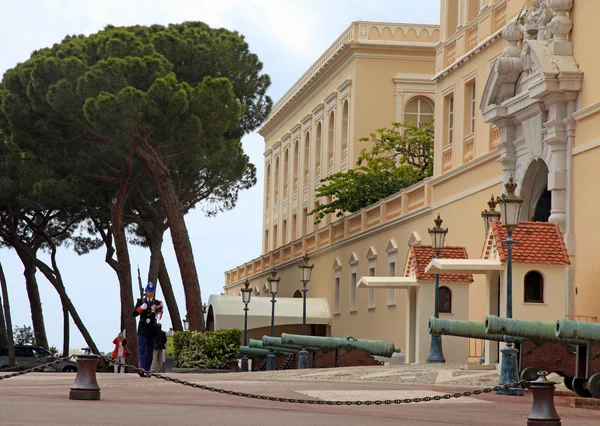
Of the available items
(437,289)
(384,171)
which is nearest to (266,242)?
(384,171)

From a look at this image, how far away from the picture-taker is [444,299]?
2959 cm

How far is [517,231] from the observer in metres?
24.5

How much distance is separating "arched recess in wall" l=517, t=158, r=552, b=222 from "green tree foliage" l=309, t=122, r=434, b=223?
17193mm

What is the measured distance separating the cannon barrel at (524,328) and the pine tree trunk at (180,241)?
21623 millimetres

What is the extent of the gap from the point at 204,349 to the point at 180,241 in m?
Result: 5.44

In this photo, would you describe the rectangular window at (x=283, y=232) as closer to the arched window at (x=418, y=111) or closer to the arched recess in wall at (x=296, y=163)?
the arched recess in wall at (x=296, y=163)

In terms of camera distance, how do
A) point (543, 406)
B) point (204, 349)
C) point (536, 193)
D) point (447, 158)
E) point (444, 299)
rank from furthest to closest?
point (447, 158) → point (204, 349) → point (444, 299) → point (536, 193) → point (543, 406)

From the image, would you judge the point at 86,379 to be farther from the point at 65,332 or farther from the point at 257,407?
the point at 65,332

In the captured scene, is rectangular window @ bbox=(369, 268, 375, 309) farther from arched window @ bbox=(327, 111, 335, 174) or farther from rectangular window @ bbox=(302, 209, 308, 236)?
rectangular window @ bbox=(302, 209, 308, 236)

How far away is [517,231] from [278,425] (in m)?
13.9

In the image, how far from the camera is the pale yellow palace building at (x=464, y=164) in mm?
25328

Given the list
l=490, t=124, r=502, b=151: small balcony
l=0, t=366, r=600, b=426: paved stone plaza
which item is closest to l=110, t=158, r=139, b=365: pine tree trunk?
l=490, t=124, r=502, b=151: small balcony

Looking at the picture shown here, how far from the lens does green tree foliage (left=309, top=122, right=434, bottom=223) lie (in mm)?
46562

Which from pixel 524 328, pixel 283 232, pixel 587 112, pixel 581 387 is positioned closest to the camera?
pixel 524 328
